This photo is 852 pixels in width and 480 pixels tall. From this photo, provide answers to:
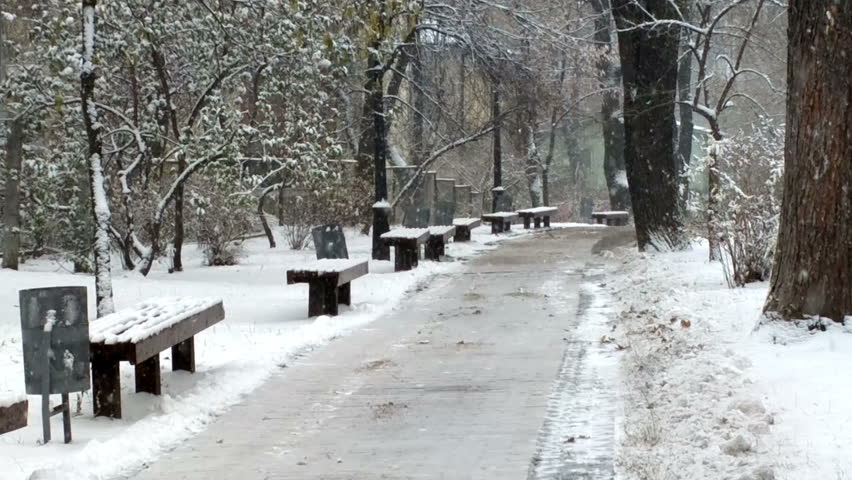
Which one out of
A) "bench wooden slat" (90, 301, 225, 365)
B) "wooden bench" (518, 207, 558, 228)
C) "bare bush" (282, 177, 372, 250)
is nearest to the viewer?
"bench wooden slat" (90, 301, 225, 365)

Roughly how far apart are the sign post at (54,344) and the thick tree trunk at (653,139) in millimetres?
11471

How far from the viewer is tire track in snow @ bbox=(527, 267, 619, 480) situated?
203 inches

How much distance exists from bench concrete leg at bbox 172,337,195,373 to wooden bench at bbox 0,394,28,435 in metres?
2.86

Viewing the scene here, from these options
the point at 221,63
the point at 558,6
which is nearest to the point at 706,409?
the point at 221,63

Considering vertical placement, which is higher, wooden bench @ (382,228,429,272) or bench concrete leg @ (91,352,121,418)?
wooden bench @ (382,228,429,272)

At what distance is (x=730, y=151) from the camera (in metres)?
12.4

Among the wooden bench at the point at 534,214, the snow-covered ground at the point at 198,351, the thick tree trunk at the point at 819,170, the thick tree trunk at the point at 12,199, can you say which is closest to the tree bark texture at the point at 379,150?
the snow-covered ground at the point at 198,351

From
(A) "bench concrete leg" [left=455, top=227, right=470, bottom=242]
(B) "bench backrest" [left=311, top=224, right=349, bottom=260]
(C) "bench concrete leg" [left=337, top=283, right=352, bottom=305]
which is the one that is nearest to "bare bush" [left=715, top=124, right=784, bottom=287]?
(C) "bench concrete leg" [left=337, top=283, right=352, bottom=305]

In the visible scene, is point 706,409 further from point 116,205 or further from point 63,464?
point 116,205

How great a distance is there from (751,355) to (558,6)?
63.8ft

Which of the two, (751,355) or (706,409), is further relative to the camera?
(751,355)

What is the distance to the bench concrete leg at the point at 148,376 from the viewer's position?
6.82 m

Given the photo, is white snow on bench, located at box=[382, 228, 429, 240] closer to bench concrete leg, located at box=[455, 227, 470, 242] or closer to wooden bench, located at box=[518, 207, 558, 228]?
bench concrete leg, located at box=[455, 227, 470, 242]

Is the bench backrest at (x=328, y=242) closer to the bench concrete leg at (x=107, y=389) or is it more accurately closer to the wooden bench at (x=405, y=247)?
the wooden bench at (x=405, y=247)
